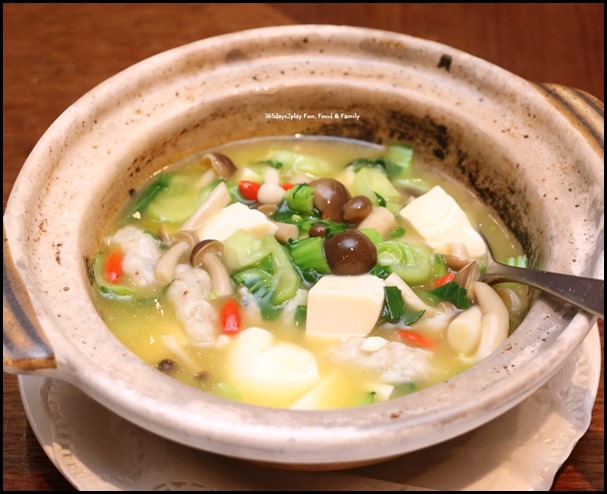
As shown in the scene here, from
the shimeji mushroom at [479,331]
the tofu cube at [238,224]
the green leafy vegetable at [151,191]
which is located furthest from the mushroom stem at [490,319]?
the green leafy vegetable at [151,191]

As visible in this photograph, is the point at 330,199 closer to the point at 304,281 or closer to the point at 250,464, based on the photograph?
the point at 304,281

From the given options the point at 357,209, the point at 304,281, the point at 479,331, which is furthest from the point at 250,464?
the point at 357,209

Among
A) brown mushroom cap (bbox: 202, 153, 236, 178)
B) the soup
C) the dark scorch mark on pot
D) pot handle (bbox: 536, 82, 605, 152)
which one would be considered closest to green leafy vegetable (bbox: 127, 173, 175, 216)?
the soup

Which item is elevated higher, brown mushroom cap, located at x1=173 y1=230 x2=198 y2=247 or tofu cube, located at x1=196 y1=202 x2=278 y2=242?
tofu cube, located at x1=196 y1=202 x2=278 y2=242

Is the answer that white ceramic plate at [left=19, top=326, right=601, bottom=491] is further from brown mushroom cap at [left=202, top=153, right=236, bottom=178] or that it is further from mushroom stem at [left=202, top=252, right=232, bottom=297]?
brown mushroom cap at [left=202, top=153, right=236, bottom=178]

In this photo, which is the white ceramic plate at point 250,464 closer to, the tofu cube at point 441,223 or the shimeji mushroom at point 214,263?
the shimeji mushroom at point 214,263

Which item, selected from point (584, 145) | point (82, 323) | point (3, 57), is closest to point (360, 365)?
point (82, 323)
